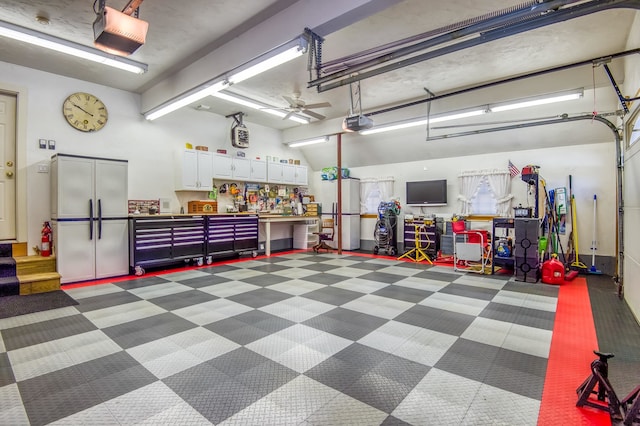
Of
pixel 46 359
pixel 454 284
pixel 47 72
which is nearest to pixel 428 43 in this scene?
pixel 454 284

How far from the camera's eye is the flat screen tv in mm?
8297

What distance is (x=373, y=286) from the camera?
17.1 feet

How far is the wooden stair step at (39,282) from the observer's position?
184 inches

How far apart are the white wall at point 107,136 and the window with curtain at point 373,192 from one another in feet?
13.5

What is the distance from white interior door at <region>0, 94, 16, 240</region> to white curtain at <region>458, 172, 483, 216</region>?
9307mm

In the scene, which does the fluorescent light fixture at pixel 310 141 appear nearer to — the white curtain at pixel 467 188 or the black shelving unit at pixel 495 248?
the white curtain at pixel 467 188

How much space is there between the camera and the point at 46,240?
5.49 meters

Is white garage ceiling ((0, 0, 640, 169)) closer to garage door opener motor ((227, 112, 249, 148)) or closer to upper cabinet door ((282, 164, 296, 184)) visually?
garage door opener motor ((227, 112, 249, 148))

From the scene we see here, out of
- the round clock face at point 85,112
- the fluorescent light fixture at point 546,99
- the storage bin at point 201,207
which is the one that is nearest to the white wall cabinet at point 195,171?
the storage bin at point 201,207

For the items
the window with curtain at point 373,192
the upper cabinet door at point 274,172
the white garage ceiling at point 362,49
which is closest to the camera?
the white garage ceiling at point 362,49

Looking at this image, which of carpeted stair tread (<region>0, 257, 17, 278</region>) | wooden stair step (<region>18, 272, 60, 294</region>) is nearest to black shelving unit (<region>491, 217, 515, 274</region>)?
wooden stair step (<region>18, 272, 60, 294</region>)

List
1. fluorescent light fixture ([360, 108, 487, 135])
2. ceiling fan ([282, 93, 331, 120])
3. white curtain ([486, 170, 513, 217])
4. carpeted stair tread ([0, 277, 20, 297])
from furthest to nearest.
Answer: white curtain ([486, 170, 513, 217]) < fluorescent light fixture ([360, 108, 487, 135]) < ceiling fan ([282, 93, 331, 120]) < carpeted stair tread ([0, 277, 20, 297])

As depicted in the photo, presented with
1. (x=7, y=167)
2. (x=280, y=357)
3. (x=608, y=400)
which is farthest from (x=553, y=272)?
(x=7, y=167)

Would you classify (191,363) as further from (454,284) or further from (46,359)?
(454,284)
